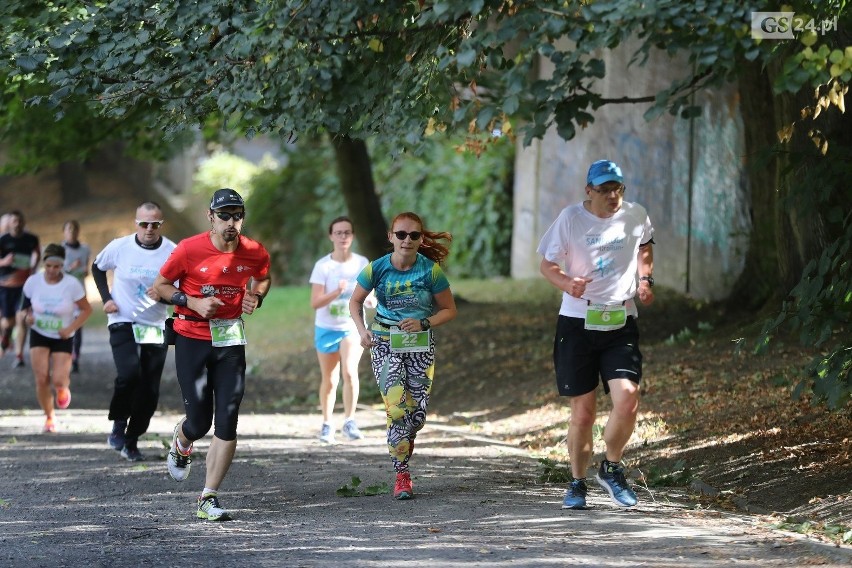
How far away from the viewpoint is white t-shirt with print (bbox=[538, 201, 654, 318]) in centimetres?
812

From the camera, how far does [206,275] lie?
8.53m

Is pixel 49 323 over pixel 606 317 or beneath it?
beneath

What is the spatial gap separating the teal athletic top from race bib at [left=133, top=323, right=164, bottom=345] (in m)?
→ 2.60

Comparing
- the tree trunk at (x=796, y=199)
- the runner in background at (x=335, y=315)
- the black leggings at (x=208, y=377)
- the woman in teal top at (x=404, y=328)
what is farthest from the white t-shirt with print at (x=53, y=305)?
the tree trunk at (x=796, y=199)

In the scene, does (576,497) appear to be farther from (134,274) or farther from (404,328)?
(134,274)

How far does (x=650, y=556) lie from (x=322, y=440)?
590 cm

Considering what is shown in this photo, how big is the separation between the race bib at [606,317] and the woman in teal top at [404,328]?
4.02ft

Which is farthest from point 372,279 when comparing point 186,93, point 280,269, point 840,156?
point 280,269

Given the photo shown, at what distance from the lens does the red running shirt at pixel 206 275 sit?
8.52 meters

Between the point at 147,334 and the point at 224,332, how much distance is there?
269 cm

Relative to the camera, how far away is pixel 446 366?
17641mm

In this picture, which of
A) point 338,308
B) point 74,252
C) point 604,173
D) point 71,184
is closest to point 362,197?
point 74,252

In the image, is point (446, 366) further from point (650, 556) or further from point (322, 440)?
point (650, 556)

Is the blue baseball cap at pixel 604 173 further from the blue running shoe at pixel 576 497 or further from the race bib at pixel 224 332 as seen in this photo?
the race bib at pixel 224 332
